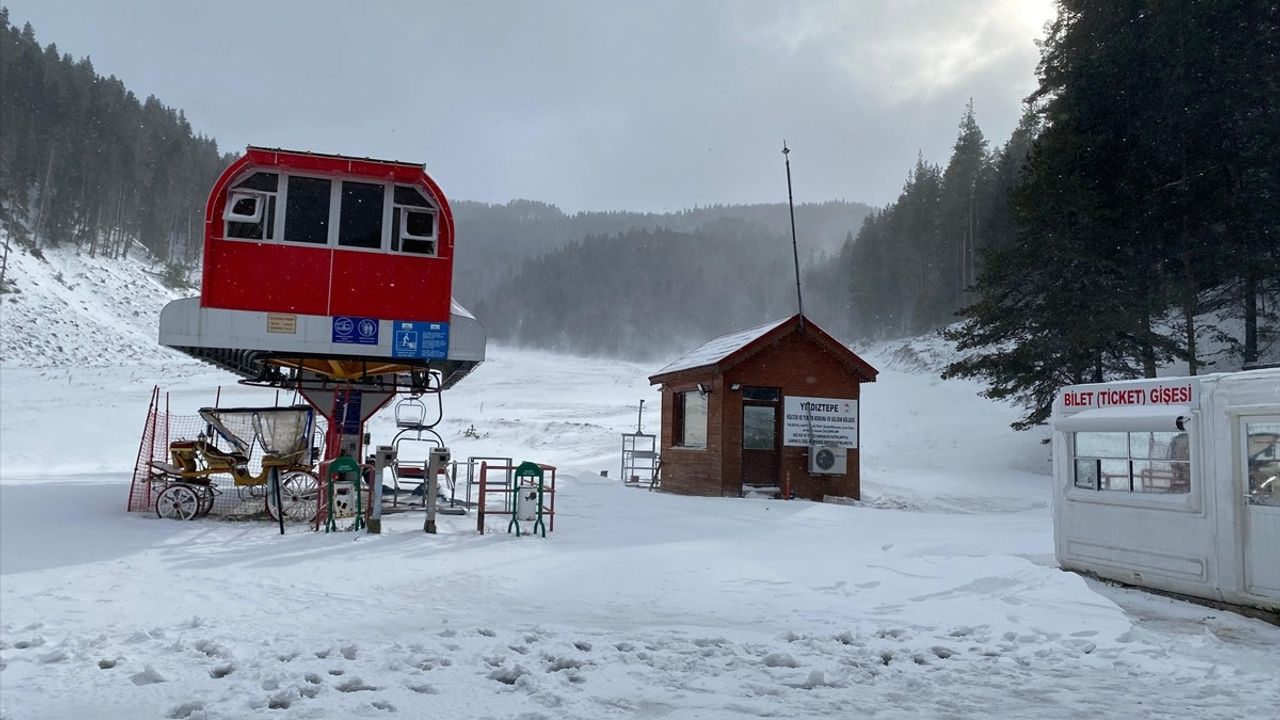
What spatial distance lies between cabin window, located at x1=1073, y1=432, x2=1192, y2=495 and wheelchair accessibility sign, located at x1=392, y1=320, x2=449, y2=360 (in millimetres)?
9187

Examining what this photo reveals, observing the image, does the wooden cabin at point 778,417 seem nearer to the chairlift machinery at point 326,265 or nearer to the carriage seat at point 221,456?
the chairlift machinery at point 326,265

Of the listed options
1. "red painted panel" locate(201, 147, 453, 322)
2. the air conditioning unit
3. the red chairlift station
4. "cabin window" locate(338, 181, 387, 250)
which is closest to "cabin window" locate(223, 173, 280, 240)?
the red chairlift station

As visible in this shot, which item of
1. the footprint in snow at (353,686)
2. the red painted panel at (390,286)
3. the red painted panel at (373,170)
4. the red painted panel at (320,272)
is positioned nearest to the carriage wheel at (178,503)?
the red painted panel at (320,272)

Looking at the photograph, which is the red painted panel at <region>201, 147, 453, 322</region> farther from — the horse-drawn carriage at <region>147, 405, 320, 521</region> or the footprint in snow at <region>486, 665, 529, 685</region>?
the footprint in snow at <region>486, 665, 529, 685</region>

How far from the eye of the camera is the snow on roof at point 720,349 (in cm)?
1942

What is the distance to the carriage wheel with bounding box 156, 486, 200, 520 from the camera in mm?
12547

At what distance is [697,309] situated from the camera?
407 ft

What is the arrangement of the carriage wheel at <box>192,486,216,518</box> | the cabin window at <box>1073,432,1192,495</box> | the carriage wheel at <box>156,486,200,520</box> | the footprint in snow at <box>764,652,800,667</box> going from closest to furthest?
1. the footprint in snow at <box>764,652,800,667</box>
2. the cabin window at <box>1073,432,1192,495</box>
3. the carriage wheel at <box>156,486,200,520</box>
4. the carriage wheel at <box>192,486,216,518</box>

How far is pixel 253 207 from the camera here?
12820 mm

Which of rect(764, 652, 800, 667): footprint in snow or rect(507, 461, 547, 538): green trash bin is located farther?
rect(507, 461, 547, 538): green trash bin

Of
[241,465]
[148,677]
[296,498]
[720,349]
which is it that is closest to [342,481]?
[296,498]

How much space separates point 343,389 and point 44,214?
6694 centimetres

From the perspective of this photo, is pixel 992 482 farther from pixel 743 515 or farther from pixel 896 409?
pixel 896 409

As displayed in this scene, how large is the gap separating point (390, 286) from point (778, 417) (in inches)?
409
